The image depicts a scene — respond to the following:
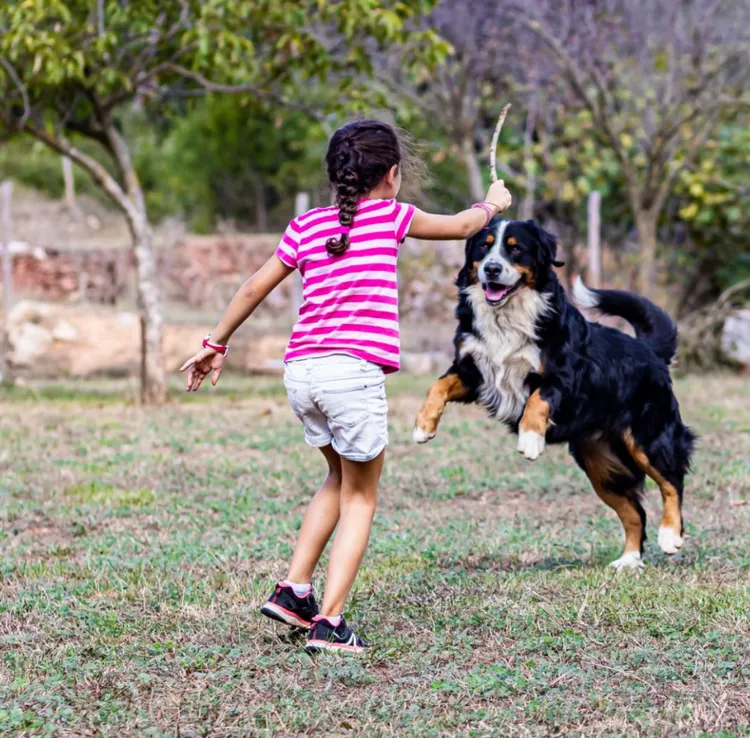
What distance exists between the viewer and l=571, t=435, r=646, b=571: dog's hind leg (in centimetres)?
521

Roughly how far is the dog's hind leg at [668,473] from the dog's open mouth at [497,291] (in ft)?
3.20

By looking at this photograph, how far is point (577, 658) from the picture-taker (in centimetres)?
379

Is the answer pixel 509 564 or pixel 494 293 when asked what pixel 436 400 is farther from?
pixel 509 564

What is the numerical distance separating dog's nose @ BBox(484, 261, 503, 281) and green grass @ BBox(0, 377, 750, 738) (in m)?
1.26

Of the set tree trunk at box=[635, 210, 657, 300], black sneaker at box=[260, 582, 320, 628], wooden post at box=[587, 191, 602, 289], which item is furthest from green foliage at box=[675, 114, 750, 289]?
black sneaker at box=[260, 582, 320, 628]

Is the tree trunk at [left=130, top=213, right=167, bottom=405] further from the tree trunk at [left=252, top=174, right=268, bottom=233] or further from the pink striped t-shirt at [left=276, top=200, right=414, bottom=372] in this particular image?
the tree trunk at [left=252, top=174, right=268, bottom=233]

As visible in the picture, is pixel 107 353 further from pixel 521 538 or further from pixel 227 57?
pixel 521 538

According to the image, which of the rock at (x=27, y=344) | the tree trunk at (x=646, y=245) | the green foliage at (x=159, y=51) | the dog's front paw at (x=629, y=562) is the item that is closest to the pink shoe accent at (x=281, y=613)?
the dog's front paw at (x=629, y=562)

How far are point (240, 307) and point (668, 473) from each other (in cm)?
228

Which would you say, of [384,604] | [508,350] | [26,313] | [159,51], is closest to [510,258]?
[508,350]

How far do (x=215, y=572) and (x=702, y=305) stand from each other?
12.0 metres

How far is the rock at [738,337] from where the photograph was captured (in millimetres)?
14148

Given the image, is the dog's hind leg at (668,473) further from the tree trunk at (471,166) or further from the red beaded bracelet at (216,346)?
the tree trunk at (471,166)

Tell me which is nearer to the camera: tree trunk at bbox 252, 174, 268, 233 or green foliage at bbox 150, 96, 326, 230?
green foliage at bbox 150, 96, 326, 230
